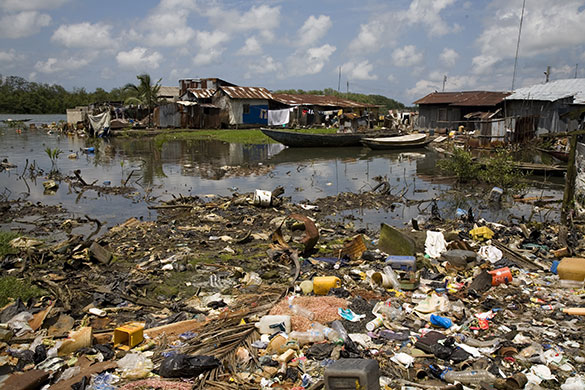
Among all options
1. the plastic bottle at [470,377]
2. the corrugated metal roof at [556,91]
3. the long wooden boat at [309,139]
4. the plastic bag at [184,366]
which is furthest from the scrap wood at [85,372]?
the long wooden boat at [309,139]

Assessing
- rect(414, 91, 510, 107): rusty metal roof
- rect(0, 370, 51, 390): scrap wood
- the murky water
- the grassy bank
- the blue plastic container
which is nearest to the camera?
rect(0, 370, 51, 390): scrap wood

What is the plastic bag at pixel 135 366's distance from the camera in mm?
3257

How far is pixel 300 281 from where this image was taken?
206 inches

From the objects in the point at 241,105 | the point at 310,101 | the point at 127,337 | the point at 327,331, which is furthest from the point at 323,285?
the point at 310,101

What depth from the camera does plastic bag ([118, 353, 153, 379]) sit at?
3.26m

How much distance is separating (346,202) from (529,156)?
11938 millimetres

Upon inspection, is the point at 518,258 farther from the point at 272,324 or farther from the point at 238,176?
the point at 238,176

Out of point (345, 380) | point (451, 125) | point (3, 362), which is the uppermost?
point (451, 125)

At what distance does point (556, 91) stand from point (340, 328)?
19534mm

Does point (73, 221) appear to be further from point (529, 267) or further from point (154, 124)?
point (154, 124)

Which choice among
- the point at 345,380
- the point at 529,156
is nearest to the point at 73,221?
the point at 345,380

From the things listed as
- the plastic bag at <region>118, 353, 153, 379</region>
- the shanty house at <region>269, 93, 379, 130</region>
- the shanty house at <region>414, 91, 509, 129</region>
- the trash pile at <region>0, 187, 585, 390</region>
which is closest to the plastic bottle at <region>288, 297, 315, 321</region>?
the trash pile at <region>0, 187, 585, 390</region>

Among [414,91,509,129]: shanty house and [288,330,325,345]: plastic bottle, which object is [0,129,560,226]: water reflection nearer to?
[288,330,325,345]: plastic bottle

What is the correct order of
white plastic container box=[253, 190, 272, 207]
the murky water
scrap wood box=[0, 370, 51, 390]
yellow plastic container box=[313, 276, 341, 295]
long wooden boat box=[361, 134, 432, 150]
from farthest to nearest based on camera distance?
1. long wooden boat box=[361, 134, 432, 150]
2. the murky water
3. white plastic container box=[253, 190, 272, 207]
4. yellow plastic container box=[313, 276, 341, 295]
5. scrap wood box=[0, 370, 51, 390]
